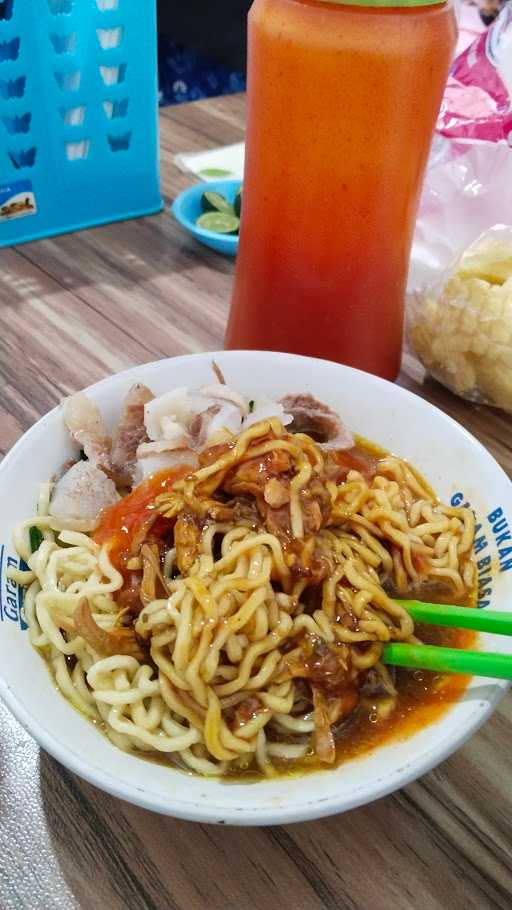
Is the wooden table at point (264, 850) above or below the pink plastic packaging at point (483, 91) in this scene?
below

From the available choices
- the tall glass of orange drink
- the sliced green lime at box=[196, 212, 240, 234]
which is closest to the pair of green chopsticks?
the tall glass of orange drink

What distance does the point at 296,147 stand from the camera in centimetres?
120

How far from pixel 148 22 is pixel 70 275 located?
0.64 metres

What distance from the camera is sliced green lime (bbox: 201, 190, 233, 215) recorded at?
1.98m

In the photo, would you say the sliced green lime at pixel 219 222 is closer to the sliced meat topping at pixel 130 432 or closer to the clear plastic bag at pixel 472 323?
the clear plastic bag at pixel 472 323

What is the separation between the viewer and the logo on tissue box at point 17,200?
1.83 m

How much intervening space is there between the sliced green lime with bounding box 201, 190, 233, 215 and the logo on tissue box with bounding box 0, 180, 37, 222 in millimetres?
457

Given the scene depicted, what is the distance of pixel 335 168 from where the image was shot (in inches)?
47.3

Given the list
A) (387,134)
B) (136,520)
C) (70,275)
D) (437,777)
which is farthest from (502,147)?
(437,777)

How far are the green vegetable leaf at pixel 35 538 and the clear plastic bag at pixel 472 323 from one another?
2.83 feet

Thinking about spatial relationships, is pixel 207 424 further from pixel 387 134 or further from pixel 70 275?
pixel 70 275

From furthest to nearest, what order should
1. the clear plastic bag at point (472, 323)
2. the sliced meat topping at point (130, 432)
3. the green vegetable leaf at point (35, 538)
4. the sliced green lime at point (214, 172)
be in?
the sliced green lime at point (214, 172), the clear plastic bag at point (472, 323), the sliced meat topping at point (130, 432), the green vegetable leaf at point (35, 538)

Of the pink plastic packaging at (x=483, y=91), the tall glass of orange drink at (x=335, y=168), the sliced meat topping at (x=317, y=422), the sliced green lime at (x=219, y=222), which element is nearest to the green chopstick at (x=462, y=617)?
the sliced meat topping at (x=317, y=422)

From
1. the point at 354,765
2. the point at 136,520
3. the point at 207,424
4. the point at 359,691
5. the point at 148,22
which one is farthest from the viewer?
the point at 148,22
